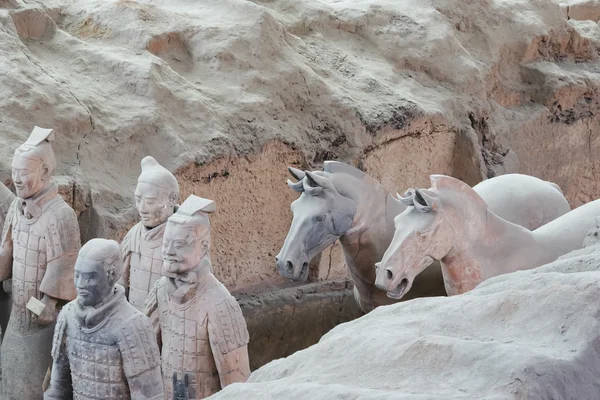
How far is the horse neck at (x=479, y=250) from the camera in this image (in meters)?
4.86

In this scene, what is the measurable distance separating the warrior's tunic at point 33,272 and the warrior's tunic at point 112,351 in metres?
0.98

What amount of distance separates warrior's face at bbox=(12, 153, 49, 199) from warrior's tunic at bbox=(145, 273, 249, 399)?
0.94m

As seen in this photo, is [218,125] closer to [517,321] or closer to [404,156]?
[404,156]

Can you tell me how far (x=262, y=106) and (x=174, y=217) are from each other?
9.48 feet

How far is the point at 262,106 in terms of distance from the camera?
22.9 feet

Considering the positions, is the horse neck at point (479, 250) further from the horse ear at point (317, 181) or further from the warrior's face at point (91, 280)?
the warrior's face at point (91, 280)

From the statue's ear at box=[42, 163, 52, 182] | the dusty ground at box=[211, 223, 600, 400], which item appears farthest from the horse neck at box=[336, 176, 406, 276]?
the dusty ground at box=[211, 223, 600, 400]

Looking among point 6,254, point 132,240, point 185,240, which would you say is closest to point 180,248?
point 185,240

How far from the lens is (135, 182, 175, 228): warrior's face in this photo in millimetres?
4762

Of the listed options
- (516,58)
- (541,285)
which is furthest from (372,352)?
(516,58)

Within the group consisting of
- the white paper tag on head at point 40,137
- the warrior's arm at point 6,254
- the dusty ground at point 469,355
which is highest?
the dusty ground at point 469,355

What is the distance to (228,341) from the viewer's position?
13.6ft

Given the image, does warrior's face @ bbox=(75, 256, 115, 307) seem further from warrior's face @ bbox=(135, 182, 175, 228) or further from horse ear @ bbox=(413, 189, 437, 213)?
horse ear @ bbox=(413, 189, 437, 213)

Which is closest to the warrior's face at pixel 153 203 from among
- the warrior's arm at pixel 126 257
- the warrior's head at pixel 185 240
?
the warrior's arm at pixel 126 257
